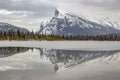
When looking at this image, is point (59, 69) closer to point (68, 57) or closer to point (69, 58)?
point (69, 58)

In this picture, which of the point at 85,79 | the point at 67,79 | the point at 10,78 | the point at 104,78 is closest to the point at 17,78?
the point at 10,78

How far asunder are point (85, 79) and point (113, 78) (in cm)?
204

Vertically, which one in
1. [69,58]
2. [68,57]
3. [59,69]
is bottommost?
[68,57]

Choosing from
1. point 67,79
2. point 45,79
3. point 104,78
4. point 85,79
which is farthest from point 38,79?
point 104,78

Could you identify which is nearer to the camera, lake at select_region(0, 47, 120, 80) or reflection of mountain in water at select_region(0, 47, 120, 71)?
lake at select_region(0, 47, 120, 80)

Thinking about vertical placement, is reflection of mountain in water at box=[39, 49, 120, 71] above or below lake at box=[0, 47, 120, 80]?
below

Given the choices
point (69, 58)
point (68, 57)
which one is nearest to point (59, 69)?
point (69, 58)

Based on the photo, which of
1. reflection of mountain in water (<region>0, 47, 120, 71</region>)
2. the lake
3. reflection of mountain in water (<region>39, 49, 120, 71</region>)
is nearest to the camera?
the lake

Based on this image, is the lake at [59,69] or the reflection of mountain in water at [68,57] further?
the reflection of mountain in water at [68,57]

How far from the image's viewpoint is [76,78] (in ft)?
65.5

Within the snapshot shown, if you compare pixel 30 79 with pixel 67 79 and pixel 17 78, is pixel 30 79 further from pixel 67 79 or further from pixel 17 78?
pixel 67 79

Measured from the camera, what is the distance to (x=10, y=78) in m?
19.7

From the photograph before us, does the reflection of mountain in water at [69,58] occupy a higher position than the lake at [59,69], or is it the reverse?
the lake at [59,69]

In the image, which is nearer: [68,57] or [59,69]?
[59,69]
